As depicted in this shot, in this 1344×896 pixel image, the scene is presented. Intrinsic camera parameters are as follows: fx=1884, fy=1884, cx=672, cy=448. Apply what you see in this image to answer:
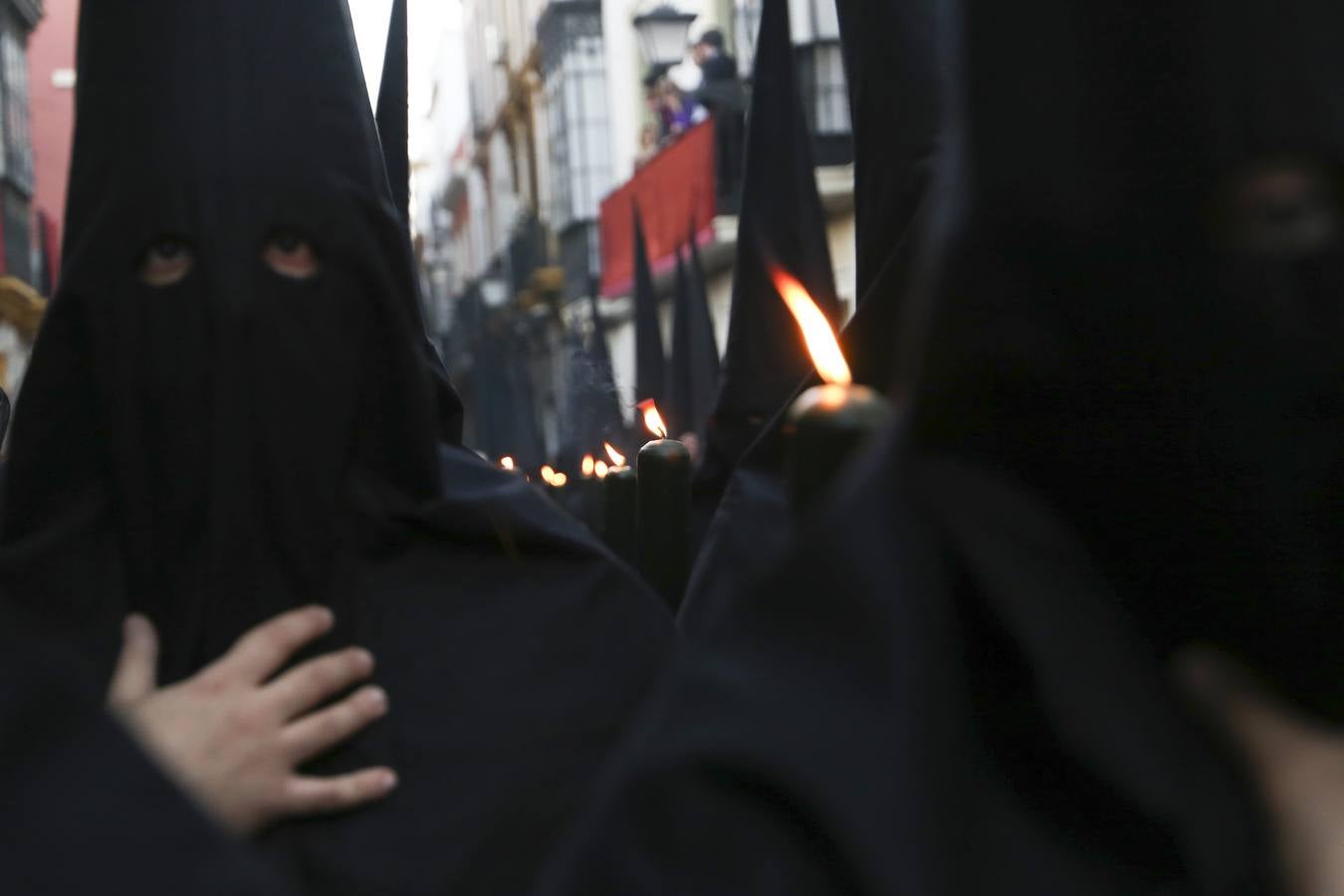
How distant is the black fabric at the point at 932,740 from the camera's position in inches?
45.4

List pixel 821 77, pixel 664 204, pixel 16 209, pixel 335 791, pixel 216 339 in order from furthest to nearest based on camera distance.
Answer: pixel 16 209 < pixel 664 204 < pixel 821 77 < pixel 216 339 < pixel 335 791

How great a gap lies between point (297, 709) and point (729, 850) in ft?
2.34

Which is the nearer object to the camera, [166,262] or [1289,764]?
[1289,764]

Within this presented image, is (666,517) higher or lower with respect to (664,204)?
higher

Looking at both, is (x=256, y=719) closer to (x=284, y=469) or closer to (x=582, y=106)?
(x=284, y=469)

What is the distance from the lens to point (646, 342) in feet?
35.2

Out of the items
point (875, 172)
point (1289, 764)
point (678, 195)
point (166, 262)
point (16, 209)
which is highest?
point (166, 262)

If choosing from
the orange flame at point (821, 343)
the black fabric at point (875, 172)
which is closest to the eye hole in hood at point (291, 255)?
the orange flame at point (821, 343)

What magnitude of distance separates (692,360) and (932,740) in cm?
825

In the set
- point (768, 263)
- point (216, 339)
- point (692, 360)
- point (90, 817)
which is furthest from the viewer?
point (692, 360)

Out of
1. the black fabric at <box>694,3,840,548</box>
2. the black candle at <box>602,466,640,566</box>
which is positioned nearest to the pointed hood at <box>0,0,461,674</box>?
the black candle at <box>602,466,640,566</box>

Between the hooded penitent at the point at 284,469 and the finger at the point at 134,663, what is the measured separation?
3 centimetres

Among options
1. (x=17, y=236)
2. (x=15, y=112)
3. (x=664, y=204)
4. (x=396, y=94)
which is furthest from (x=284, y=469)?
(x=15, y=112)

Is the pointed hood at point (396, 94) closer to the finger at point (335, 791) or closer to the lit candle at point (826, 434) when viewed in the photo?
the finger at point (335, 791)
